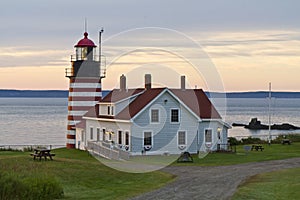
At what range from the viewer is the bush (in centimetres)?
2028

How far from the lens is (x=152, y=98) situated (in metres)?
39.0

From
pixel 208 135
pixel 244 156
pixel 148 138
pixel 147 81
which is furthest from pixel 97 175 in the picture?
pixel 147 81

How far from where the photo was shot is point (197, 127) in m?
40.7

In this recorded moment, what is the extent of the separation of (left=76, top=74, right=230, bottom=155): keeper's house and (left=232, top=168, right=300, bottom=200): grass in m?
12.2

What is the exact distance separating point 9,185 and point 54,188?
67.3 inches

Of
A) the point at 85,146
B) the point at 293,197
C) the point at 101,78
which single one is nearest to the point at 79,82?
the point at 101,78

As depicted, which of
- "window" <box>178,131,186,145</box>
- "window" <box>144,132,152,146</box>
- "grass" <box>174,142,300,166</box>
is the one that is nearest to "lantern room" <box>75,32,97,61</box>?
"window" <box>144,132,152,146</box>

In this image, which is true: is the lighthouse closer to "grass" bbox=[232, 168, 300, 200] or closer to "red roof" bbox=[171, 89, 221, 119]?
"red roof" bbox=[171, 89, 221, 119]

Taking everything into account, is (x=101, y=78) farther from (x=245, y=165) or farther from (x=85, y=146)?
(x=245, y=165)

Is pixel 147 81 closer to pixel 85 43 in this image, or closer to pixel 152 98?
pixel 152 98

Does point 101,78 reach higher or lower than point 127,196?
higher

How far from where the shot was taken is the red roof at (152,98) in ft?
129

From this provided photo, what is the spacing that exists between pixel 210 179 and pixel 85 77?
21.5 m

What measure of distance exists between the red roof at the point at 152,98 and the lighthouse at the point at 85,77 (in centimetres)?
159
